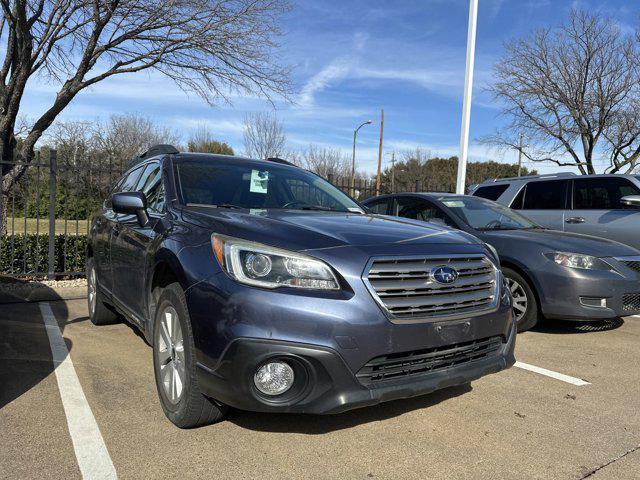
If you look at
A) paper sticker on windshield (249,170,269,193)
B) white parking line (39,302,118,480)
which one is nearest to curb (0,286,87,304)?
white parking line (39,302,118,480)

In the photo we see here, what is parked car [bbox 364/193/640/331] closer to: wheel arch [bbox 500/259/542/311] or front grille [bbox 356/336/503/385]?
wheel arch [bbox 500/259/542/311]

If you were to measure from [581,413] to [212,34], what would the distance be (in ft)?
28.0

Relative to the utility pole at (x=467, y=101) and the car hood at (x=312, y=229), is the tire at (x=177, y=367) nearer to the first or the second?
the car hood at (x=312, y=229)

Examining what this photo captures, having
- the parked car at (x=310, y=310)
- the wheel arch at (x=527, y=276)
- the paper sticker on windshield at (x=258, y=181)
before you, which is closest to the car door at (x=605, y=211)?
the wheel arch at (x=527, y=276)

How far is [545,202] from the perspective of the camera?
25.8 feet

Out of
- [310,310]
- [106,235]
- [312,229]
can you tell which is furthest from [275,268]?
[106,235]

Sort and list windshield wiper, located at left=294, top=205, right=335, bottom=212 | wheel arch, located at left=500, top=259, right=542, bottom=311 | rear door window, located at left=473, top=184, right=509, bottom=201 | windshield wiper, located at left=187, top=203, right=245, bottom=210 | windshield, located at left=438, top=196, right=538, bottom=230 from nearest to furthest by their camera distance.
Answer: windshield wiper, located at left=187, top=203, right=245, bottom=210, windshield wiper, located at left=294, top=205, right=335, bottom=212, wheel arch, located at left=500, top=259, right=542, bottom=311, windshield, located at left=438, top=196, right=538, bottom=230, rear door window, located at left=473, top=184, right=509, bottom=201

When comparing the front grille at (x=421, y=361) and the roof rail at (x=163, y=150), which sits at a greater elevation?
the roof rail at (x=163, y=150)

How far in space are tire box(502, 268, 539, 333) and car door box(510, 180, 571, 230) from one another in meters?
2.89

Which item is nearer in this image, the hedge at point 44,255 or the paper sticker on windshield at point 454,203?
the paper sticker on windshield at point 454,203

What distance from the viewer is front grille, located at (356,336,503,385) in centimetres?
243

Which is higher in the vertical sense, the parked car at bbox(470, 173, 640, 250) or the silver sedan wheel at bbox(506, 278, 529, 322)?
the parked car at bbox(470, 173, 640, 250)

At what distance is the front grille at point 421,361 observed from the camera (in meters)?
2.43

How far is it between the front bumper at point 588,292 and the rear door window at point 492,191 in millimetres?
3604
